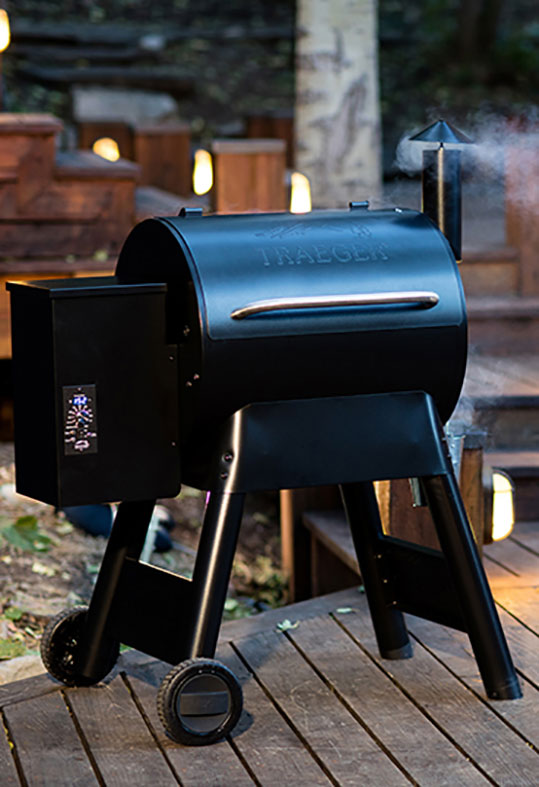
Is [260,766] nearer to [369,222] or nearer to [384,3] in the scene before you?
[369,222]

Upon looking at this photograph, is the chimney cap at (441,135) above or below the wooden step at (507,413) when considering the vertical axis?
above

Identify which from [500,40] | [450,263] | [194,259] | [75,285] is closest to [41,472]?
[75,285]

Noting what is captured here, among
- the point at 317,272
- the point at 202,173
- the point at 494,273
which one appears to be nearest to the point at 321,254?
the point at 317,272

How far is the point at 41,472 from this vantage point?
241 cm

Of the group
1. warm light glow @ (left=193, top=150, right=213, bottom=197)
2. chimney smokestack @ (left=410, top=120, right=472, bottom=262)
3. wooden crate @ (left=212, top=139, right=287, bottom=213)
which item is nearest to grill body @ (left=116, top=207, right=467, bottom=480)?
chimney smokestack @ (left=410, top=120, right=472, bottom=262)

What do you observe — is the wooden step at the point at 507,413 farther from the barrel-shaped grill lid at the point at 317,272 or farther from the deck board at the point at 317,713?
the barrel-shaped grill lid at the point at 317,272

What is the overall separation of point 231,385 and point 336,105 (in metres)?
3.41

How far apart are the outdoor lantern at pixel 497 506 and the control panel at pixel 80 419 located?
1.14 metres

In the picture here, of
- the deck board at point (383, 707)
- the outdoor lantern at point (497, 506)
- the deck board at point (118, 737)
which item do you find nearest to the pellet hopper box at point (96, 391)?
the deck board at point (118, 737)

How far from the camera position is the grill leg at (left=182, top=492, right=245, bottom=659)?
2.37 m

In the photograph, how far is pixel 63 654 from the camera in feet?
8.85

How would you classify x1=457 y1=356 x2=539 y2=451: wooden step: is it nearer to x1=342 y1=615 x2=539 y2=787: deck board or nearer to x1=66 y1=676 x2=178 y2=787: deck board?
x1=342 y1=615 x2=539 y2=787: deck board

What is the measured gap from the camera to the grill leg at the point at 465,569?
8.20ft

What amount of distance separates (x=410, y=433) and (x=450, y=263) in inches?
13.9
